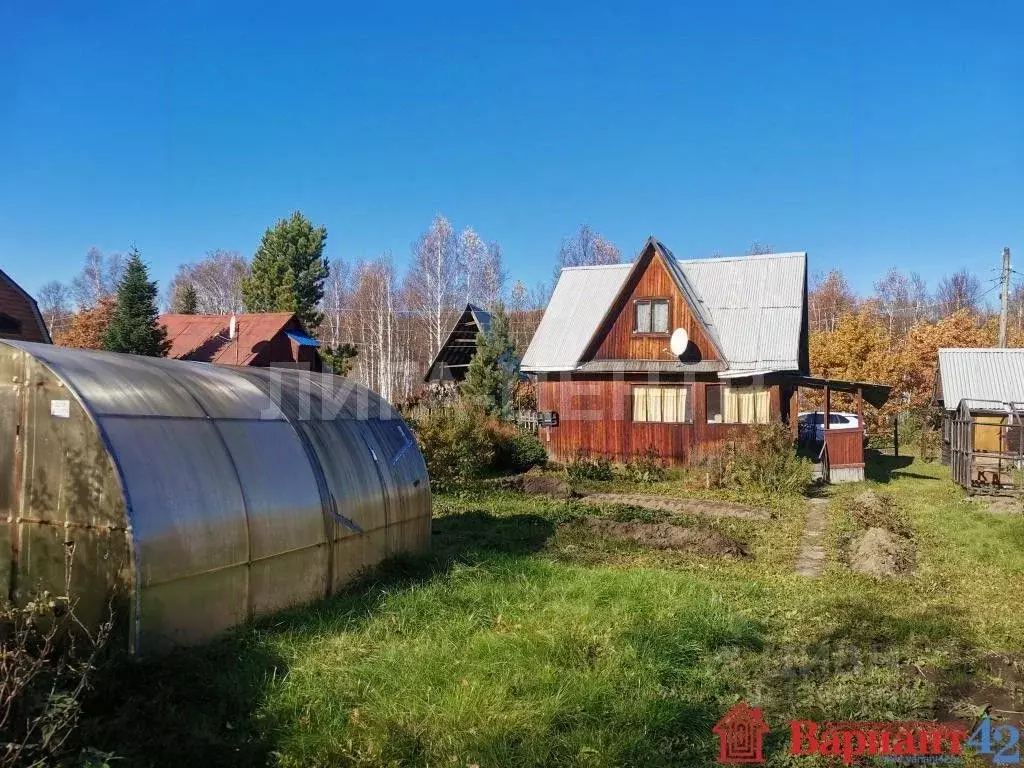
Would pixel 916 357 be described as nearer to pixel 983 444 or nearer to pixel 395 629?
pixel 983 444

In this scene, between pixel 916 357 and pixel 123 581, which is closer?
pixel 123 581

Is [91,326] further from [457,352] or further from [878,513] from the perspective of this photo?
[878,513]

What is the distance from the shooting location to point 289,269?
3822cm

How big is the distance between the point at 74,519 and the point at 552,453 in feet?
56.9

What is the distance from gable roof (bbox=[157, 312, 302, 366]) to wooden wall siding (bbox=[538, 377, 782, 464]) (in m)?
13.9

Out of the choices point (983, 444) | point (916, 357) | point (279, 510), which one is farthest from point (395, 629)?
point (916, 357)

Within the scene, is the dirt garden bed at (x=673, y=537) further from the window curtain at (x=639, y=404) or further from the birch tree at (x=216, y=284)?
the birch tree at (x=216, y=284)

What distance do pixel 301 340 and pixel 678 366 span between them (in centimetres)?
1791

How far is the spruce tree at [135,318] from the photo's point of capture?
87.4 ft

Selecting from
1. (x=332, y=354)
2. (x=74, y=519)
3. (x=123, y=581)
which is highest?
(x=332, y=354)

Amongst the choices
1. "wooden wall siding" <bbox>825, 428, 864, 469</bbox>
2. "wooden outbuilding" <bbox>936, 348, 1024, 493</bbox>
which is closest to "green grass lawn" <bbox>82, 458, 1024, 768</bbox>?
"wooden wall siding" <bbox>825, 428, 864, 469</bbox>

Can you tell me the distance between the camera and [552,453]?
880 inches

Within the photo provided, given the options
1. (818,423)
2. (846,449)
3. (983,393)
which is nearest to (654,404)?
(846,449)

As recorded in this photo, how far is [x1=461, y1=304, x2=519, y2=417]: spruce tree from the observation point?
83.3 feet
